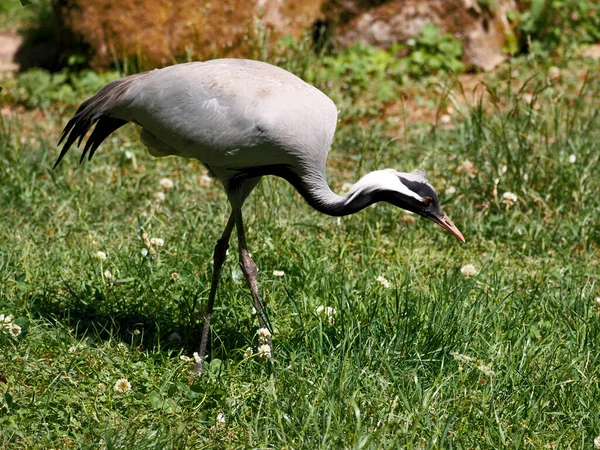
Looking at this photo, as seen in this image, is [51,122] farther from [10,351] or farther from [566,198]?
[566,198]

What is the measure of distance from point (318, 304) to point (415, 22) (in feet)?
13.2

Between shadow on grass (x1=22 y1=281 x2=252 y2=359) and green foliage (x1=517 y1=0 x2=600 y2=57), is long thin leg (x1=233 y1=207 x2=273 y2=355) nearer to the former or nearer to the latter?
shadow on grass (x1=22 y1=281 x2=252 y2=359)

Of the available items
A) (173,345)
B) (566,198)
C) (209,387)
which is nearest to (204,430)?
(209,387)

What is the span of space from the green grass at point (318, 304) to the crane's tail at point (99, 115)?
0.58m

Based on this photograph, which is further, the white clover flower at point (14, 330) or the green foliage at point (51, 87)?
the green foliage at point (51, 87)

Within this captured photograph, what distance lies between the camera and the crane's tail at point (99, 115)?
372 centimetres

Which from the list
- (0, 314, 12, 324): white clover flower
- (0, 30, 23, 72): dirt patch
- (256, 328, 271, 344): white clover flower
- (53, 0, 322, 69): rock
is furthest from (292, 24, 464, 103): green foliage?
(0, 314, 12, 324): white clover flower

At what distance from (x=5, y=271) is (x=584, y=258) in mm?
2911

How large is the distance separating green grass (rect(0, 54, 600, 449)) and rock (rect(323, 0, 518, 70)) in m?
1.57

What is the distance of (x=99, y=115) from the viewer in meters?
3.74

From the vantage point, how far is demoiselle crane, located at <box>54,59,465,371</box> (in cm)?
334

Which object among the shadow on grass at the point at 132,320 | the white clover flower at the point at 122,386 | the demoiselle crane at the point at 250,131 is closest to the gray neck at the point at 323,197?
the demoiselle crane at the point at 250,131

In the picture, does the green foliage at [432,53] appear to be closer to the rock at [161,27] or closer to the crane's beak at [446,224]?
the rock at [161,27]

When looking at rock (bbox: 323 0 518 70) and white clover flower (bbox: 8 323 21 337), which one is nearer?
white clover flower (bbox: 8 323 21 337)
